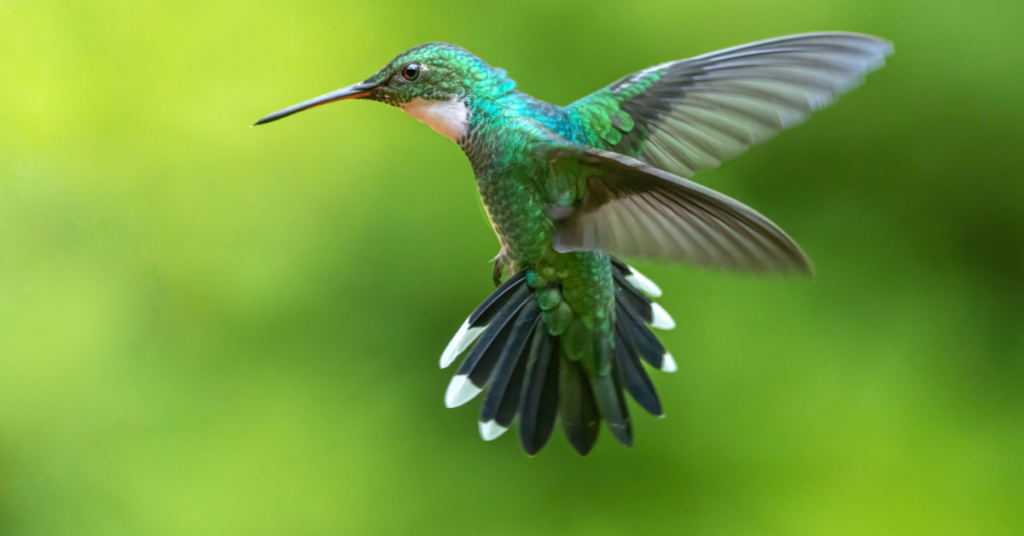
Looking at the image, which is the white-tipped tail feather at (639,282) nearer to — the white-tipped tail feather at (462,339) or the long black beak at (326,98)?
the white-tipped tail feather at (462,339)

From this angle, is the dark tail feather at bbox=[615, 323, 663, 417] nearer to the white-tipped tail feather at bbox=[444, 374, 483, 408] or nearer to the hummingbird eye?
the white-tipped tail feather at bbox=[444, 374, 483, 408]

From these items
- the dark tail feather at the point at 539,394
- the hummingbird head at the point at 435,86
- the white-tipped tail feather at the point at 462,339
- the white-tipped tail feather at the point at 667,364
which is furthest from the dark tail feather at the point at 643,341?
the hummingbird head at the point at 435,86

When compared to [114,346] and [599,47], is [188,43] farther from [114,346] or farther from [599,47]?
[599,47]

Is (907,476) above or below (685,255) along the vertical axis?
below

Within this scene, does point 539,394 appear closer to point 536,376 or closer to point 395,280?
point 536,376

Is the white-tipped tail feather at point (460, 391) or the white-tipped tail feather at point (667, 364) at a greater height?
the white-tipped tail feather at point (460, 391)

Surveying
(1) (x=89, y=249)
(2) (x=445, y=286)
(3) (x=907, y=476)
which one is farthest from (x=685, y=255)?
(1) (x=89, y=249)

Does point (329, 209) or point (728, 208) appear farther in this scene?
point (329, 209)
